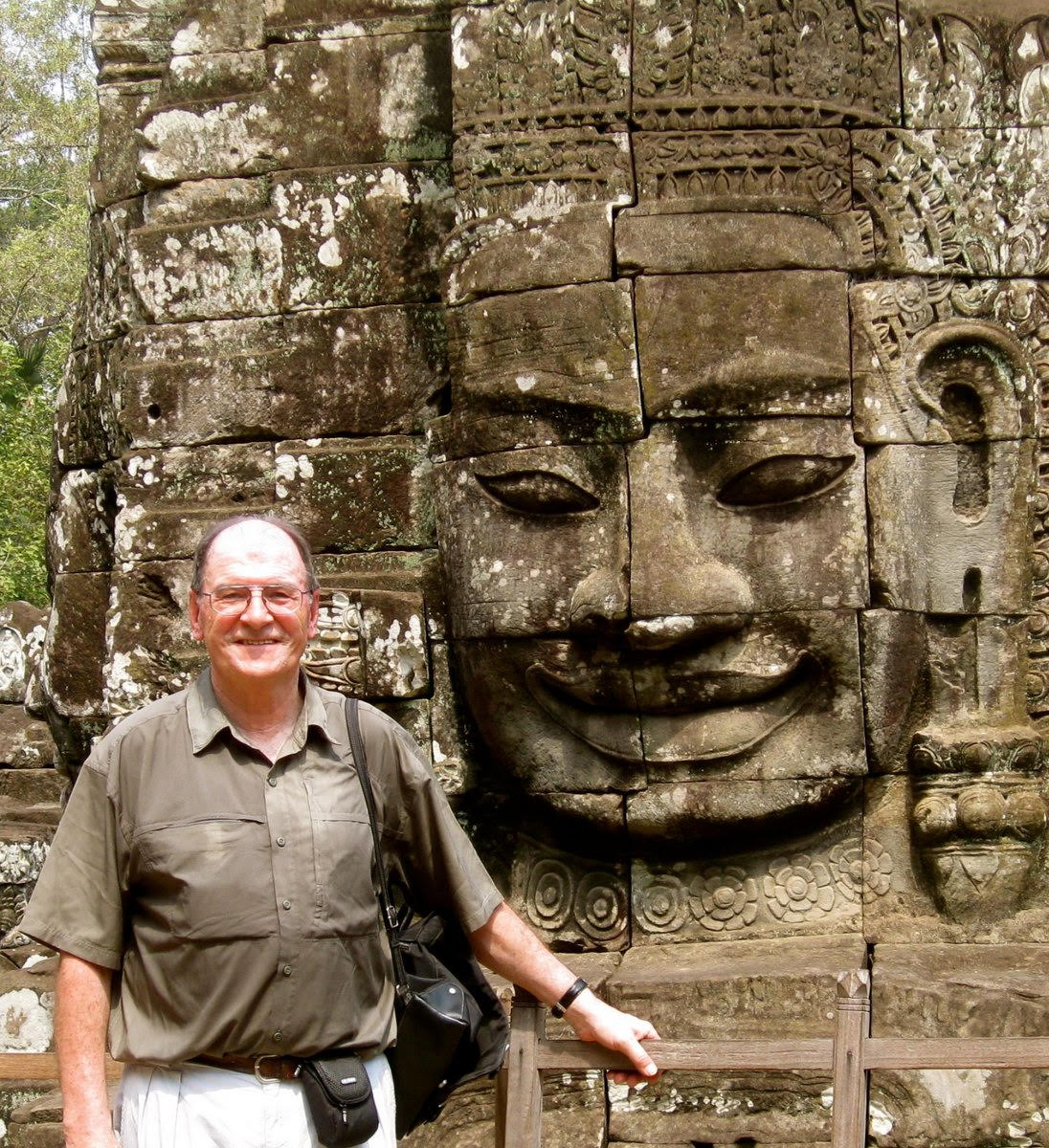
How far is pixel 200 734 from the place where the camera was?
341 centimetres

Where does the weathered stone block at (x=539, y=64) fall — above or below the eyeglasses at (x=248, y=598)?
above

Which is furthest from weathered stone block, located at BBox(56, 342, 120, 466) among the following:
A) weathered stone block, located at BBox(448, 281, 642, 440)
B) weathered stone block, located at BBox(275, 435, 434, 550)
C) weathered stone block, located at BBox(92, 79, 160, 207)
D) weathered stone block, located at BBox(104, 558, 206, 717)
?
weathered stone block, located at BBox(448, 281, 642, 440)

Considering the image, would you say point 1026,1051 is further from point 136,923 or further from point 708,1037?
point 136,923

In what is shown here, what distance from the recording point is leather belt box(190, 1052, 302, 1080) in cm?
329

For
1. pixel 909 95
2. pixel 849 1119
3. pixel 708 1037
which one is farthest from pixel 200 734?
pixel 909 95

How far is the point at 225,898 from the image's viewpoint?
3.29m

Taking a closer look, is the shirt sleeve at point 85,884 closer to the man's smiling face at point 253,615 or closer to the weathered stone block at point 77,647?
the man's smiling face at point 253,615

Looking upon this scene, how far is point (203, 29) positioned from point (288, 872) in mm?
4096

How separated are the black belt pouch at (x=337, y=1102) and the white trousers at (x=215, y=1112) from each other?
0.11ft

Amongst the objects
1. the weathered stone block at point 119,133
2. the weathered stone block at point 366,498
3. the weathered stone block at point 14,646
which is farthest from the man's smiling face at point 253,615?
the weathered stone block at point 14,646

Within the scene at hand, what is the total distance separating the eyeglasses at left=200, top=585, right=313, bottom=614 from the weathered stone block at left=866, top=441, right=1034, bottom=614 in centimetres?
281

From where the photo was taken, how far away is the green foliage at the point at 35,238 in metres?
18.2

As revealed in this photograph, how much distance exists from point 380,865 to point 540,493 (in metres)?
2.35

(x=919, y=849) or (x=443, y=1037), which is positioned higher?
(x=919, y=849)
